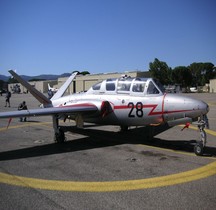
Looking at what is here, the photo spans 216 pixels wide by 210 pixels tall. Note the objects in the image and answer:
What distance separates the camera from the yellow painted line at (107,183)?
6.20 metres

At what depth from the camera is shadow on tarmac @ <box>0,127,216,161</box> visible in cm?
960

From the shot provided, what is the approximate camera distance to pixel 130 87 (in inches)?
434

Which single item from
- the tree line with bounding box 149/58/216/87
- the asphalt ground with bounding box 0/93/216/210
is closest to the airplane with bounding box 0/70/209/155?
the asphalt ground with bounding box 0/93/216/210

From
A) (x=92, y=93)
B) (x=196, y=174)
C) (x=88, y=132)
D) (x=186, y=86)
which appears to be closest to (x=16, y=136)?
(x=88, y=132)

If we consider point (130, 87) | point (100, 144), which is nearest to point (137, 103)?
point (130, 87)

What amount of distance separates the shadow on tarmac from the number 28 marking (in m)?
1.37

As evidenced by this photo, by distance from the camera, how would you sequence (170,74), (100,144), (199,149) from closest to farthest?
(199,149) → (100,144) → (170,74)

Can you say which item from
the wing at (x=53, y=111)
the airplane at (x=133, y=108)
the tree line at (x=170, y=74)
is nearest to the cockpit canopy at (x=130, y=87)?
the airplane at (x=133, y=108)

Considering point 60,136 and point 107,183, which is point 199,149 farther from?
point 60,136

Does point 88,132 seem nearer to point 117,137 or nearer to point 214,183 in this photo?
point 117,137

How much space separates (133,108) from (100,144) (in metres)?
2.11

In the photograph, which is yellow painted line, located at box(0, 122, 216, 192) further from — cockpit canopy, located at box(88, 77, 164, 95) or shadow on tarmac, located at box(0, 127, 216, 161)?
cockpit canopy, located at box(88, 77, 164, 95)

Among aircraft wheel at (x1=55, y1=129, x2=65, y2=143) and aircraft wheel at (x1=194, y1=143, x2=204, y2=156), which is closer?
aircraft wheel at (x1=194, y1=143, x2=204, y2=156)

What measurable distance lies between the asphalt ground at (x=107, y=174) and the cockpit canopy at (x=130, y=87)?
7.21 ft
